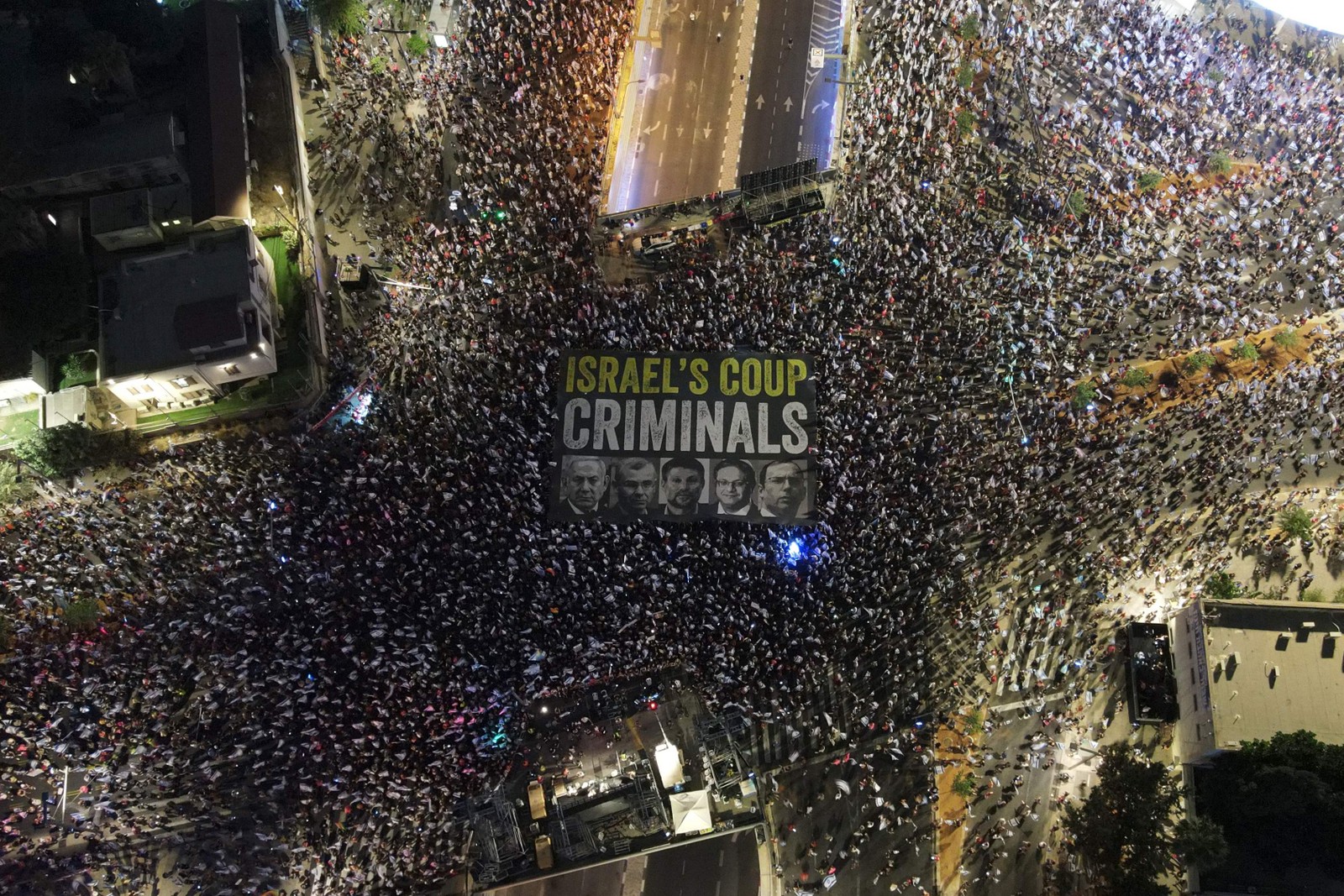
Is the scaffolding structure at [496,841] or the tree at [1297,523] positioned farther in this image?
the tree at [1297,523]

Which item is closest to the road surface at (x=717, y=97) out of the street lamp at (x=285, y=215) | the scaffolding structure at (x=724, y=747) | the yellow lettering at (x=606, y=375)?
the yellow lettering at (x=606, y=375)

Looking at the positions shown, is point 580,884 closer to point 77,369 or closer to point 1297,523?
point 77,369

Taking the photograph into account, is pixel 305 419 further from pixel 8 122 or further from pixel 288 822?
pixel 8 122

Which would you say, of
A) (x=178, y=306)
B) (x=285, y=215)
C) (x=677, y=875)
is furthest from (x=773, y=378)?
(x=178, y=306)

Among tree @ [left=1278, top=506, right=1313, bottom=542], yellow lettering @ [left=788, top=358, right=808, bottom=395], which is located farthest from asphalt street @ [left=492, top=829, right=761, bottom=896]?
tree @ [left=1278, top=506, right=1313, bottom=542]

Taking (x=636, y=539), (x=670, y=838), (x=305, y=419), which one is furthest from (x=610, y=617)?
(x=305, y=419)

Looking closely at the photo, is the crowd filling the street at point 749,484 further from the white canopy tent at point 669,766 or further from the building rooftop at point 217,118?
the building rooftop at point 217,118

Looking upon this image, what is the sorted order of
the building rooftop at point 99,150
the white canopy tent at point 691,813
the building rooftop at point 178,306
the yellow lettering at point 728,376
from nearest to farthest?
the white canopy tent at point 691,813 < the building rooftop at point 178,306 < the building rooftop at point 99,150 < the yellow lettering at point 728,376
